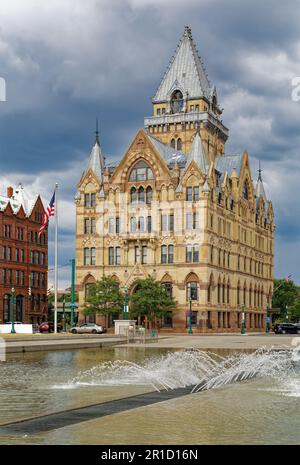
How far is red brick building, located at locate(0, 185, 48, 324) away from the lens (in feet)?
357

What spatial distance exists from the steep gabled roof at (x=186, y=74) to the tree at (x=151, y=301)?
32.7 m

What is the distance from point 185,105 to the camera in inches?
4365

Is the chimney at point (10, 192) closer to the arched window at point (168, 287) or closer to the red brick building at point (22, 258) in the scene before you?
the red brick building at point (22, 258)

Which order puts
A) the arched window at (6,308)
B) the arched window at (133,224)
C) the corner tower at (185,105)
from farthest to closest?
the corner tower at (185,105)
the arched window at (6,308)
the arched window at (133,224)

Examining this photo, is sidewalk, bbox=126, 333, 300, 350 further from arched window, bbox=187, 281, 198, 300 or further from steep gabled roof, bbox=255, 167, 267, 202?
steep gabled roof, bbox=255, 167, 267, 202

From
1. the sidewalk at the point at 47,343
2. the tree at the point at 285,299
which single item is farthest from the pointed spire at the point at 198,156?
the tree at the point at 285,299

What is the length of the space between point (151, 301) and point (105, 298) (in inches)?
246

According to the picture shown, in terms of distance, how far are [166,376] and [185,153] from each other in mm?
84034

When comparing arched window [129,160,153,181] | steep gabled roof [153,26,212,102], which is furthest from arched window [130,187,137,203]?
steep gabled roof [153,26,212,102]

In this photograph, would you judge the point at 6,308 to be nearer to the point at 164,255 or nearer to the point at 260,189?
the point at 164,255

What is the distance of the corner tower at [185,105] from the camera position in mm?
110562

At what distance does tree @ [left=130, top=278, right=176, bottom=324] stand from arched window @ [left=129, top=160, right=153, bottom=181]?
1313cm
